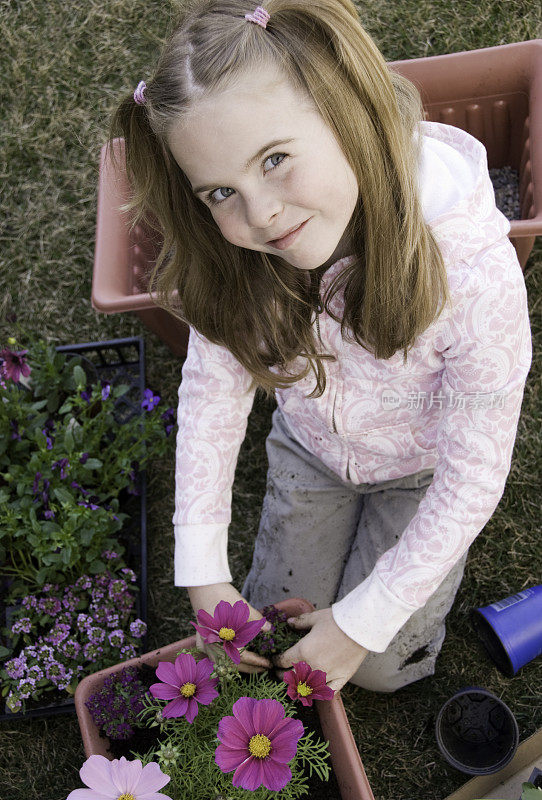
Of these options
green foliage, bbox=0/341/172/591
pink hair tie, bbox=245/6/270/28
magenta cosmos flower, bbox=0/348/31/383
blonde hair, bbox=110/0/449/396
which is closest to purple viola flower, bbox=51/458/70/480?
green foliage, bbox=0/341/172/591

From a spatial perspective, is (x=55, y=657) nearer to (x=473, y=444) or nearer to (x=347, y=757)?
(x=347, y=757)

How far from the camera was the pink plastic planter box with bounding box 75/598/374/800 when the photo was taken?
1077 mm

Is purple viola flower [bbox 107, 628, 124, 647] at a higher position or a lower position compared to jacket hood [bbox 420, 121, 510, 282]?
lower

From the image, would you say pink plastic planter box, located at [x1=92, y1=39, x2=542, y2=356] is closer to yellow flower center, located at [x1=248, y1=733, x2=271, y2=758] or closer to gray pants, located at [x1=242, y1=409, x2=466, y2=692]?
gray pants, located at [x1=242, y1=409, x2=466, y2=692]

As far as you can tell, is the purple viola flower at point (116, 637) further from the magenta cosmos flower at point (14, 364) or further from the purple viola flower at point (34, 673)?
the magenta cosmos flower at point (14, 364)

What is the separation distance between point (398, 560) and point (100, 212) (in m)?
1.00

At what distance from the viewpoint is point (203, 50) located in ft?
2.86

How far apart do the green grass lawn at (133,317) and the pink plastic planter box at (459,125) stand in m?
0.22

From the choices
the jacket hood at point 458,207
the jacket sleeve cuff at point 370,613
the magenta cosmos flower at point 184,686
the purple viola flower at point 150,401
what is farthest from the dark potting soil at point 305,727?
the jacket hood at point 458,207

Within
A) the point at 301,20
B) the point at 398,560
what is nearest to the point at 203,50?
the point at 301,20

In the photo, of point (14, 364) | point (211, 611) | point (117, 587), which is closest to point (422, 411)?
point (211, 611)

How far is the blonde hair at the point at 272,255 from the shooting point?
87cm

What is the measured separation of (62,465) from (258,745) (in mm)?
786

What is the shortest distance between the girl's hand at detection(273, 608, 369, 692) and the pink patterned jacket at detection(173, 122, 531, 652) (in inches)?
0.7
